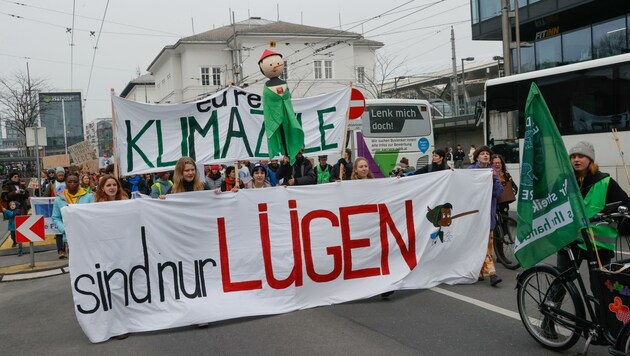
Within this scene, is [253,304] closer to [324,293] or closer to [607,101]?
[324,293]

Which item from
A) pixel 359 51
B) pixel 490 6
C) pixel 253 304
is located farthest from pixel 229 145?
pixel 359 51

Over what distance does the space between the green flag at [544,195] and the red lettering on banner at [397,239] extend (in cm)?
208

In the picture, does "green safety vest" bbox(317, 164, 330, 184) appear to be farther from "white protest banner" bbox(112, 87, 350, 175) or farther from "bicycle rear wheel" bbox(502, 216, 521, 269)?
"bicycle rear wheel" bbox(502, 216, 521, 269)

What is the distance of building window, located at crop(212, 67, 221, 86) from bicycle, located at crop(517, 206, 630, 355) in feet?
204

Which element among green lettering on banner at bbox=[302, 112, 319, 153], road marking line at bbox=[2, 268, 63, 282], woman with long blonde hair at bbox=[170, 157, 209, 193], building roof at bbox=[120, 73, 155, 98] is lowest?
road marking line at bbox=[2, 268, 63, 282]

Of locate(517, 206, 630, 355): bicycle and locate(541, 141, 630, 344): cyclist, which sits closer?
locate(517, 206, 630, 355): bicycle

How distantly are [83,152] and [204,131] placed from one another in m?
16.1

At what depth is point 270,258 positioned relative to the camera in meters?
6.38

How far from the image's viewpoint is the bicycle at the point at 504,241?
8.31 meters

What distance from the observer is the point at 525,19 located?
93.4 ft

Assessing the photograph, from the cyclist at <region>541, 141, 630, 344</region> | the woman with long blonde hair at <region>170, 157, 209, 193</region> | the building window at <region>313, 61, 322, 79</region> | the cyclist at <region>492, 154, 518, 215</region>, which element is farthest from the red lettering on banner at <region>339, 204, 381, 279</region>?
the building window at <region>313, 61, 322, 79</region>

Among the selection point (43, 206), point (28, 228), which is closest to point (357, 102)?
point (28, 228)

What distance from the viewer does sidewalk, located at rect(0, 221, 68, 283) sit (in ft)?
33.1

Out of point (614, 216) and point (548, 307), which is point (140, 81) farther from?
point (614, 216)
